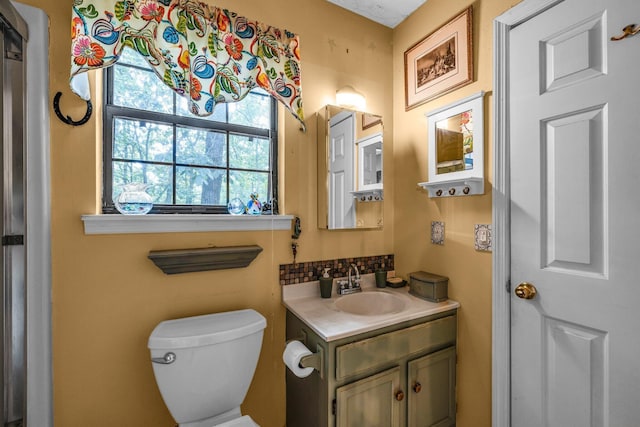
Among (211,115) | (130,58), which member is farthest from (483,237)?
(130,58)

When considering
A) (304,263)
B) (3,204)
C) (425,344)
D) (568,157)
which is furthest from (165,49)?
(425,344)

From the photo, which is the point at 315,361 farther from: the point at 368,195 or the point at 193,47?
the point at 193,47

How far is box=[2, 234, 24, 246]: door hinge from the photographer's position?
3.43 feet

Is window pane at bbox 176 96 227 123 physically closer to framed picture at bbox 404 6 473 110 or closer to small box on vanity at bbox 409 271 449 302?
framed picture at bbox 404 6 473 110

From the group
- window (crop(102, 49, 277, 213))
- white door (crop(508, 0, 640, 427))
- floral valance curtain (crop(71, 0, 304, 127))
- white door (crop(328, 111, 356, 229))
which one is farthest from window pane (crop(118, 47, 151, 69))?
white door (crop(508, 0, 640, 427))

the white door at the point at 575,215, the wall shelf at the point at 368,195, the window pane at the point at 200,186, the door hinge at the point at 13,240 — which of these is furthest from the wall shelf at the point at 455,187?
the door hinge at the point at 13,240

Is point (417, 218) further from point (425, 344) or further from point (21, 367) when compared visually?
point (21, 367)

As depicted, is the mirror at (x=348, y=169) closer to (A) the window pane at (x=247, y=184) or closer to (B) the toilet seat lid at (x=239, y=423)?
(A) the window pane at (x=247, y=184)

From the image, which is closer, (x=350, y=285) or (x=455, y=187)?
(x=455, y=187)

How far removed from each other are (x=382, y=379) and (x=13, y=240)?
1.62 metres

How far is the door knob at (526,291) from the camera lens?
123cm

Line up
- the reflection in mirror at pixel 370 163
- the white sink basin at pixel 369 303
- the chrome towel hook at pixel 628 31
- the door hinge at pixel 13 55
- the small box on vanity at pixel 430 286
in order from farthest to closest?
the reflection in mirror at pixel 370 163 → the white sink basin at pixel 369 303 → the small box on vanity at pixel 430 286 → the door hinge at pixel 13 55 → the chrome towel hook at pixel 628 31

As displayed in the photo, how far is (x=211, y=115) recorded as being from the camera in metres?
1.46

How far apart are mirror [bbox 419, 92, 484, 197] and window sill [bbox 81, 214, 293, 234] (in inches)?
34.8
